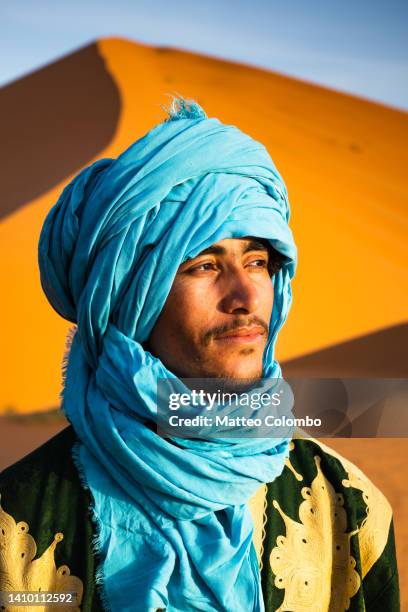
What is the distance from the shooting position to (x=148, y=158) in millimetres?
3240

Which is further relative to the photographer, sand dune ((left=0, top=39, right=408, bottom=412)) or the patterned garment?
sand dune ((left=0, top=39, right=408, bottom=412))

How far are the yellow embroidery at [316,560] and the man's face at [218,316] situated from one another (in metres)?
0.49

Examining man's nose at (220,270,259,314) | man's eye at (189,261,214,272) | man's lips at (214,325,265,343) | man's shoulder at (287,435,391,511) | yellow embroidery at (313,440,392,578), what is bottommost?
yellow embroidery at (313,440,392,578)

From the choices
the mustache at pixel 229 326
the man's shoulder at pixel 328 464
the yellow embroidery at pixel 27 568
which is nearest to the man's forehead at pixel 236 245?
the mustache at pixel 229 326

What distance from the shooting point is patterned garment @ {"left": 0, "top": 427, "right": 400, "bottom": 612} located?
9.79 feet

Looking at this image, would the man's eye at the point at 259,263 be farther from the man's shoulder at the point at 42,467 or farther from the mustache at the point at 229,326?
the man's shoulder at the point at 42,467

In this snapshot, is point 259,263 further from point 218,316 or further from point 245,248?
point 218,316

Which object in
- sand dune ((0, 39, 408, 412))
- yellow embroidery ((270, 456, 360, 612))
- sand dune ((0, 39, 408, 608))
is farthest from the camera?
sand dune ((0, 39, 408, 412))

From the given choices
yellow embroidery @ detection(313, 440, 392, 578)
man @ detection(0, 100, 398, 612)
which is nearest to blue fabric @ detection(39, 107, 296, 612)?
man @ detection(0, 100, 398, 612)

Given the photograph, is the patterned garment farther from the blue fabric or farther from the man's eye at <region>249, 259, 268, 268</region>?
the man's eye at <region>249, 259, 268, 268</region>

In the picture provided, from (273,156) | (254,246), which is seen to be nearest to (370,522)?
(254,246)

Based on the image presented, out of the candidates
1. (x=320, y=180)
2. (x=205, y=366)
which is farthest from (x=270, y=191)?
(x=320, y=180)

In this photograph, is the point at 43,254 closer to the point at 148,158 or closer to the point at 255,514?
the point at 148,158

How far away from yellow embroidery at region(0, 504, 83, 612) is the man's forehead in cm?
102
